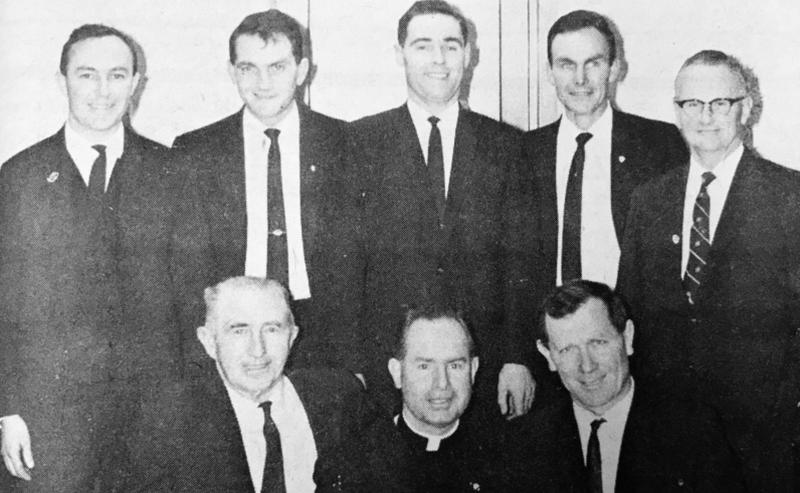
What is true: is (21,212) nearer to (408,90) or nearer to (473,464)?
(408,90)

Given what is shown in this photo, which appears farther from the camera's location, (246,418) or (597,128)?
(597,128)

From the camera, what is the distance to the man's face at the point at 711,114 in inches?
63.3

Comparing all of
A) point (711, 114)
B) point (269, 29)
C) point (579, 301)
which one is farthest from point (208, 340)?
point (711, 114)

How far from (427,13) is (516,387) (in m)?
0.74

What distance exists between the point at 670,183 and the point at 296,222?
0.72 meters

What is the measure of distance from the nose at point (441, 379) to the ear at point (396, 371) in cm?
7

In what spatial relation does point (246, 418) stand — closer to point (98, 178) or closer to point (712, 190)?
point (98, 178)

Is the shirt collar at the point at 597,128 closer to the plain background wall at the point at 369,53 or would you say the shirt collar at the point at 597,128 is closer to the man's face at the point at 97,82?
the plain background wall at the point at 369,53

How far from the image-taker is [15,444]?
1.52 m

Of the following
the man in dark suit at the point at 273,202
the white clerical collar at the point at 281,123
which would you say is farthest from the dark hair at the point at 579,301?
the white clerical collar at the point at 281,123

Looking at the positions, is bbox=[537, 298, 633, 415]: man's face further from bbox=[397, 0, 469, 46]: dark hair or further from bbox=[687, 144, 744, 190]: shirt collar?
bbox=[397, 0, 469, 46]: dark hair

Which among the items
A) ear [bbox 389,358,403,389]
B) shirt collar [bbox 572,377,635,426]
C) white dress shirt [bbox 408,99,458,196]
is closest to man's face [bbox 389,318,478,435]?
ear [bbox 389,358,403,389]

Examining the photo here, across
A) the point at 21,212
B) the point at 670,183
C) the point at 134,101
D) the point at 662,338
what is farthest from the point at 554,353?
the point at 21,212

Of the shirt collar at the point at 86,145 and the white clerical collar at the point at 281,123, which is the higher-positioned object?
the white clerical collar at the point at 281,123
